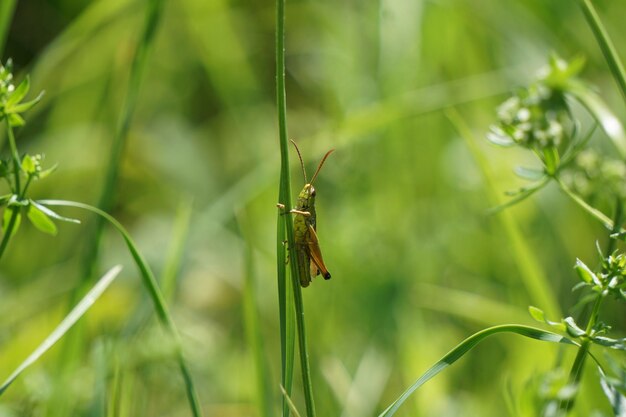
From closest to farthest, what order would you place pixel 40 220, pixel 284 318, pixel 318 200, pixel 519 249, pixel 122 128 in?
pixel 284 318
pixel 40 220
pixel 122 128
pixel 519 249
pixel 318 200

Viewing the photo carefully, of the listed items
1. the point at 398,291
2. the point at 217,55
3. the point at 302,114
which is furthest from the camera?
the point at 302,114

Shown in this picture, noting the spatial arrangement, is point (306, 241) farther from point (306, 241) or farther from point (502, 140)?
point (502, 140)

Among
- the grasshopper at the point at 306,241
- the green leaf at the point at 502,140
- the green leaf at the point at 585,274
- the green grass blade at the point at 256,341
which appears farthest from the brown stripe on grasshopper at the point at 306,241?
Result: the green leaf at the point at 585,274

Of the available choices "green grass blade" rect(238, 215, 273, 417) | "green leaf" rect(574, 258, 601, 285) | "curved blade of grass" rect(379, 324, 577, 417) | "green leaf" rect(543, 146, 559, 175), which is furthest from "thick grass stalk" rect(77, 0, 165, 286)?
"green leaf" rect(574, 258, 601, 285)

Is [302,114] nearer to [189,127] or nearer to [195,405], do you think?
[189,127]

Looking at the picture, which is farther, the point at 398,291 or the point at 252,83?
the point at 252,83

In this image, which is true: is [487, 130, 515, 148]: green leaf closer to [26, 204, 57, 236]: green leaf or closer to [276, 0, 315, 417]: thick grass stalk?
[276, 0, 315, 417]: thick grass stalk

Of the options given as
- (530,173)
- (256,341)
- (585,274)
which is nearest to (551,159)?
(530,173)

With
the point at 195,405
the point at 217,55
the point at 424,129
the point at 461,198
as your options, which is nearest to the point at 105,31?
the point at 217,55
